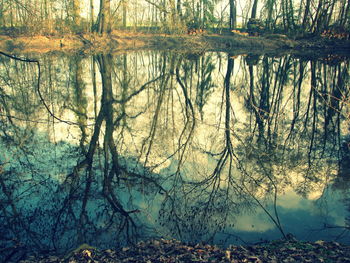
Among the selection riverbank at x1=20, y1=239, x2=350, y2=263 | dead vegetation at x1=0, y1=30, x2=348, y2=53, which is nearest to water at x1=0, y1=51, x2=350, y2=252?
riverbank at x1=20, y1=239, x2=350, y2=263

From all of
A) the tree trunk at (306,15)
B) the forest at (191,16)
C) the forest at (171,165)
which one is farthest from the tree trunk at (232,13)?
the forest at (171,165)

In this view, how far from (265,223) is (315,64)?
2155 cm

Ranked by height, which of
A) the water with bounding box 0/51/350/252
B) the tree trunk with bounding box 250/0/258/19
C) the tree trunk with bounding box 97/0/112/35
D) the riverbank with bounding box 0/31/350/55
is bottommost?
the water with bounding box 0/51/350/252

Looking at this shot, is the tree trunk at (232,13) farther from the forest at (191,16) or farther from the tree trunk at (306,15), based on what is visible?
the tree trunk at (306,15)

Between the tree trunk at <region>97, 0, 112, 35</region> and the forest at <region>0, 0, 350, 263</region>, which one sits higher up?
the tree trunk at <region>97, 0, 112, 35</region>

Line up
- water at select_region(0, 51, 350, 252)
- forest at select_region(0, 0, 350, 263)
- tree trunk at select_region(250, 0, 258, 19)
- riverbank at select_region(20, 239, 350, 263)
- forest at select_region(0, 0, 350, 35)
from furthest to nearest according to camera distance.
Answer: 1. tree trunk at select_region(250, 0, 258, 19)
2. forest at select_region(0, 0, 350, 35)
3. water at select_region(0, 51, 350, 252)
4. forest at select_region(0, 0, 350, 263)
5. riverbank at select_region(20, 239, 350, 263)

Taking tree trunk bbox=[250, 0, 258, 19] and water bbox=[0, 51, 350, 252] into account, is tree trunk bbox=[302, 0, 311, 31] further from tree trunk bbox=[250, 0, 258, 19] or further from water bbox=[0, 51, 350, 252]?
water bbox=[0, 51, 350, 252]

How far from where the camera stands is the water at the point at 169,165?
6.37 meters

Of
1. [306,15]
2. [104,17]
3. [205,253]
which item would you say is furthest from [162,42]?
[205,253]

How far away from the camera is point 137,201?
7293mm

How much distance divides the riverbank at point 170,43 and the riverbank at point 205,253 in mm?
27507

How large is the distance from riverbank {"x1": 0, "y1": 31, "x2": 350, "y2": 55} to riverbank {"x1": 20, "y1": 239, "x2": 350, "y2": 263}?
2751 centimetres

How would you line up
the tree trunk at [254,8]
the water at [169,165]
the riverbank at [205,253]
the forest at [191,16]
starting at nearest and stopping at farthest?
the riverbank at [205,253], the water at [169,165], the forest at [191,16], the tree trunk at [254,8]

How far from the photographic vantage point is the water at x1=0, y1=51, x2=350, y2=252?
20.9ft
